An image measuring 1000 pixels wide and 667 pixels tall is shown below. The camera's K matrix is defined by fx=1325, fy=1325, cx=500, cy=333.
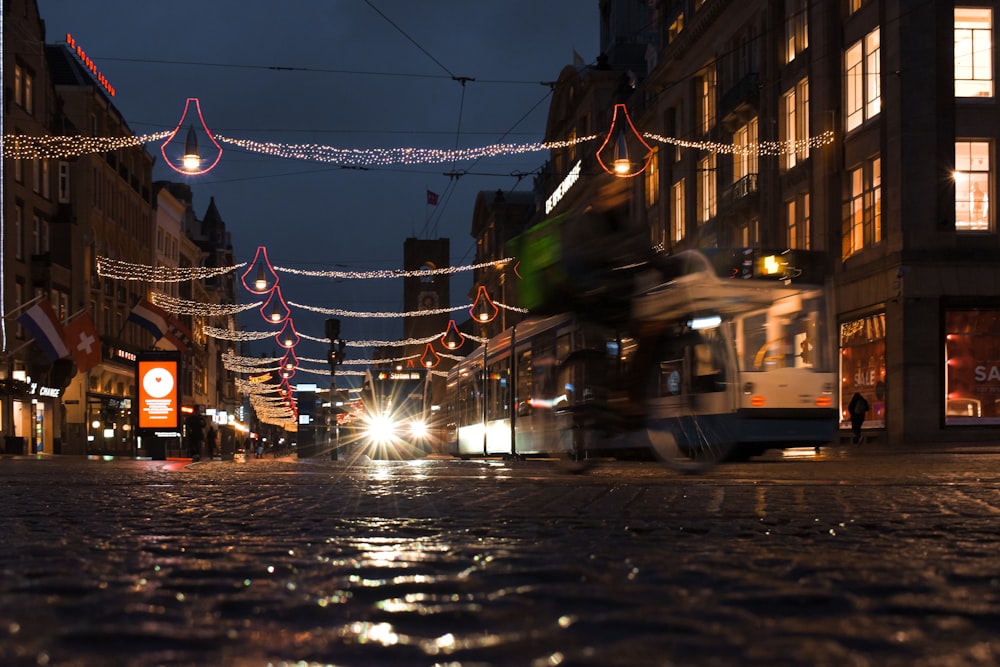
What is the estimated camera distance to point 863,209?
1378 inches

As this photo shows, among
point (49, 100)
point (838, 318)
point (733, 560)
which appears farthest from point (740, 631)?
point (49, 100)

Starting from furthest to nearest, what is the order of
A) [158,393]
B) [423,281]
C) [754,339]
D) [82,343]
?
[423,281], [82,343], [158,393], [754,339]

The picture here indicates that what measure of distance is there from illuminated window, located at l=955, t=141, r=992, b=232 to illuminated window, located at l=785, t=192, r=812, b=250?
5496 mm

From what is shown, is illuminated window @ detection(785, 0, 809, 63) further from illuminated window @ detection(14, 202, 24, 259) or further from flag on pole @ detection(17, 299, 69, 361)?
illuminated window @ detection(14, 202, 24, 259)

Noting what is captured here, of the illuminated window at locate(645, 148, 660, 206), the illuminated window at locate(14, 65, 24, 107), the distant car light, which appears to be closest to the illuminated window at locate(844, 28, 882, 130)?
the illuminated window at locate(645, 148, 660, 206)

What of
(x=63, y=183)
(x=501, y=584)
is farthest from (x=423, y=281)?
(x=501, y=584)

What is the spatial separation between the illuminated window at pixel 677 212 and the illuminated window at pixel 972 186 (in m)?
18.1

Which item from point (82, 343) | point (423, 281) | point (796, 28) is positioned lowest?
point (82, 343)

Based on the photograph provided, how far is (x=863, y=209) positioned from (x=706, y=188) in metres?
12.9

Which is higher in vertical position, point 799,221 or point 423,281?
point 423,281

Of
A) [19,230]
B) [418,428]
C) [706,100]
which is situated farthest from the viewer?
[706,100]

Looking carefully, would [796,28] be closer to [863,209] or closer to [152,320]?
[863,209]

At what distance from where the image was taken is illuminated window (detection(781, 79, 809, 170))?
38.0m

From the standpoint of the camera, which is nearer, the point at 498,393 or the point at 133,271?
the point at 498,393
